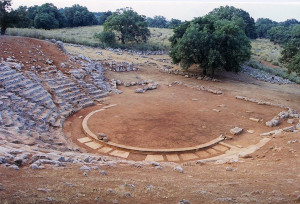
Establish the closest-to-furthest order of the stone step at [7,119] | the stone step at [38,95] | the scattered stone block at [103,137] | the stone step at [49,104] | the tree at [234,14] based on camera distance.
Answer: the stone step at [7,119] → the scattered stone block at [103,137] → the stone step at [38,95] → the stone step at [49,104] → the tree at [234,14]

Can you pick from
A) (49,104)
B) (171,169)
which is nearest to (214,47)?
(49,104)

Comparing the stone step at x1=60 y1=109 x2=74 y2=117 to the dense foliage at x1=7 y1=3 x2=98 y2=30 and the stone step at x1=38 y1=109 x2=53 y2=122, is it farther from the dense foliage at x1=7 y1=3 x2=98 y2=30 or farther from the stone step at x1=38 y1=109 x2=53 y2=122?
the dense foliage at x1=7 y1=3 x2=98 y2=30

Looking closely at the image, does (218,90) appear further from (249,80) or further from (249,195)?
(249,195)

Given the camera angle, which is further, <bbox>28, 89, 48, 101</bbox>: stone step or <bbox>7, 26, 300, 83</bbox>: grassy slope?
<bbox>7, 26, 300, 83</bbox>: grassy slope

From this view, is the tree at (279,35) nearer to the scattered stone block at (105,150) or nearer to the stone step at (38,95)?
the stone step at (38,95)

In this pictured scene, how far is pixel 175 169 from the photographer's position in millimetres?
7195

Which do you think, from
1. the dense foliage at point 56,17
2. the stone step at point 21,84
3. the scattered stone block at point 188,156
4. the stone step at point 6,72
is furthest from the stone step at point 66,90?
the dense foliage at point 56,17

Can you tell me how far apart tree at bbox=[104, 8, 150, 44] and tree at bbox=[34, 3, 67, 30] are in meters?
14.9

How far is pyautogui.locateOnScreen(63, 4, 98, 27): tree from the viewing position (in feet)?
171

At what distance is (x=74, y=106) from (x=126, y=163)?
7.87 metres

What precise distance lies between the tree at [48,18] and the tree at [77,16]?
2737 millimetres

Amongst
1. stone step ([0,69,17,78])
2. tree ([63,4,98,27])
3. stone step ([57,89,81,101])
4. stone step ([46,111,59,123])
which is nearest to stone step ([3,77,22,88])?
stone step ([0,69,17,78])

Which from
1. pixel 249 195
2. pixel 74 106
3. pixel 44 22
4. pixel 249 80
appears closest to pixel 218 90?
pixel 249 80

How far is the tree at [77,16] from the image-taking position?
171 feet
